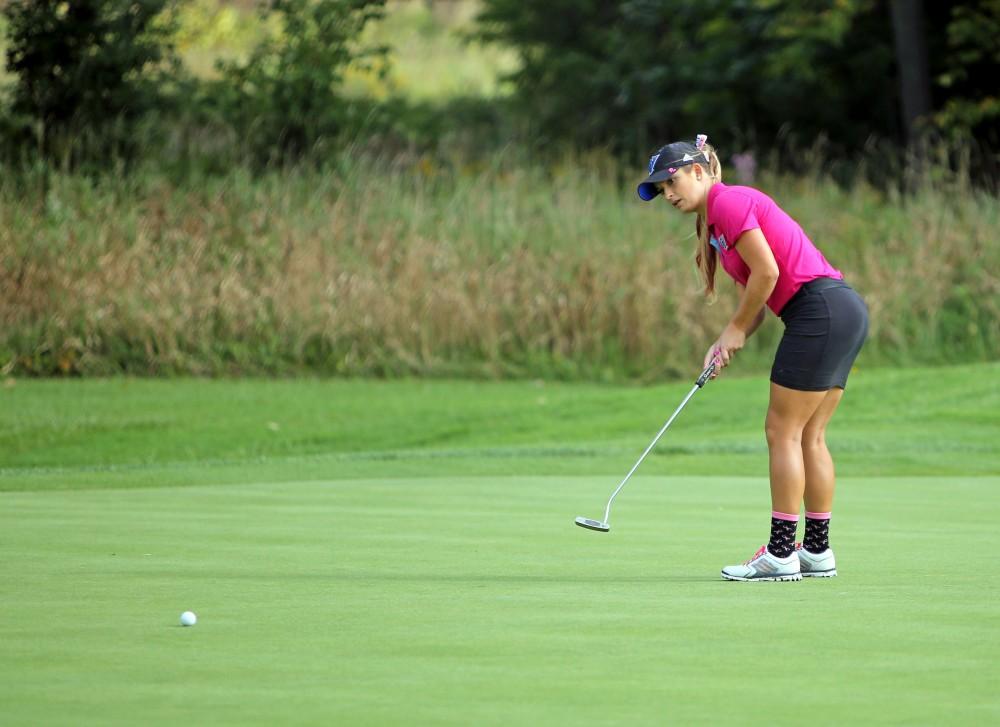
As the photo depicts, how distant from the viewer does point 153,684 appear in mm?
4277

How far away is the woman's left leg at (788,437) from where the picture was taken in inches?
259

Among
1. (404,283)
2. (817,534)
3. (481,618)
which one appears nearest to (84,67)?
(404,283)

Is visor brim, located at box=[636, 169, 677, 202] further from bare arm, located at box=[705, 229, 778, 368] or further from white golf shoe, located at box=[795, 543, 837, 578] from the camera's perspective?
white golf shoe, located at box=[795, 543, 837, 578]

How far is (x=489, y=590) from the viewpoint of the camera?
235 inches

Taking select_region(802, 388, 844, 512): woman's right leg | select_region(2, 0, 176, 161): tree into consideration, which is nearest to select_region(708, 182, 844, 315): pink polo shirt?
select_region(802, 388, 844, 512): woman's right leg

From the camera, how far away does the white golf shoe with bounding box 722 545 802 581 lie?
250 inches

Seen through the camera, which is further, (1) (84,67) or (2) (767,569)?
(1) (84,67)

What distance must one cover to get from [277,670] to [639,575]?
7.35 feet

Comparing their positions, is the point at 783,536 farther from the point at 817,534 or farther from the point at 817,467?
the point at 817,467

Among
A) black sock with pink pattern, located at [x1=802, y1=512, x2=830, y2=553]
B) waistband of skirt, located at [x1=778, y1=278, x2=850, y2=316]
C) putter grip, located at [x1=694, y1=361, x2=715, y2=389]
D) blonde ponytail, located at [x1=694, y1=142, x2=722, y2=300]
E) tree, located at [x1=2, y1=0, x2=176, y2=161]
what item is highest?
tree, located at [x1=2, y1=0, x2=176, y2=161]

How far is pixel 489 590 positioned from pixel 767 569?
1083mm

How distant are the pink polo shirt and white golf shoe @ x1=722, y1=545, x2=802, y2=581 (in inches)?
35.1

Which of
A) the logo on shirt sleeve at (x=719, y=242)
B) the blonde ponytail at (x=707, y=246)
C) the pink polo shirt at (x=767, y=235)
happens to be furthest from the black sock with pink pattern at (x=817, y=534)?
the logo on shirt sleeve at (x=719, y=242)

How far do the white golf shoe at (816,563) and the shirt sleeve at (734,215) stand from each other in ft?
3.76
